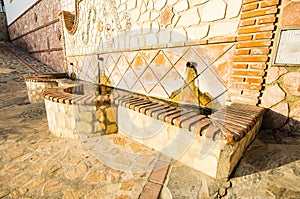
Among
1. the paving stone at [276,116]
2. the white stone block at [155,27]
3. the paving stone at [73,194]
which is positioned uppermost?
the white stone block at [155,27]

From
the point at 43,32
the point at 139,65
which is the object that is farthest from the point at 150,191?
the point at 43,32

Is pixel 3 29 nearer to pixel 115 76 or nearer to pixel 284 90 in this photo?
pixel 115 76

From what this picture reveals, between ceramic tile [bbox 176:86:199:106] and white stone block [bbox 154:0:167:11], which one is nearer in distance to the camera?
ceramic tile [bbox 176:86:199:106]

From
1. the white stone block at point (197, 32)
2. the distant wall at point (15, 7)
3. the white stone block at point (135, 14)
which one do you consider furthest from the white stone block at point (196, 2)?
the distant wall at point (15, 7)

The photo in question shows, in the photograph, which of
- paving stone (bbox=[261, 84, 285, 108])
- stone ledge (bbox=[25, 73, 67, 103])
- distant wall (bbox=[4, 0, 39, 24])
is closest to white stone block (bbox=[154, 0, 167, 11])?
paving stone (bbox=[261, 84, 285, 108])

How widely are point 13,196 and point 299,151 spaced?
9.83 feet

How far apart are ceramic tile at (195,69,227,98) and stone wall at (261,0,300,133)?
510mm

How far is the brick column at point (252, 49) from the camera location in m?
1.66

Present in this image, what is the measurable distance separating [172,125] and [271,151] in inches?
42.5

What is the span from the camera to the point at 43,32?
963 cm

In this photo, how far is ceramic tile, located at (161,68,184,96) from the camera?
2.61m

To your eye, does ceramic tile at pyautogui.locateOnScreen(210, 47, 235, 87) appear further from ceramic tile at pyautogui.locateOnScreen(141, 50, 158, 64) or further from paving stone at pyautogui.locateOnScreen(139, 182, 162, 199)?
paving stone at pyautogui.locateOnScreen(139, 182, 162, 199)

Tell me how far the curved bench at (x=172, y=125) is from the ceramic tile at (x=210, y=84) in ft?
1.00

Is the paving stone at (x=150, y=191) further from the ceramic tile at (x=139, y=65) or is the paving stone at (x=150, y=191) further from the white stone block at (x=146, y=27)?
the white stone block at (x=146, y=27)
